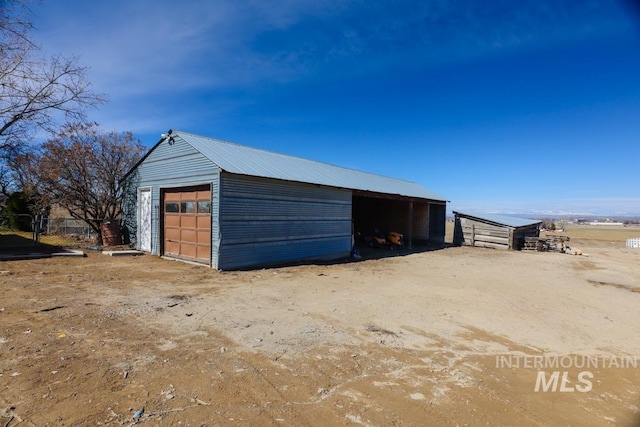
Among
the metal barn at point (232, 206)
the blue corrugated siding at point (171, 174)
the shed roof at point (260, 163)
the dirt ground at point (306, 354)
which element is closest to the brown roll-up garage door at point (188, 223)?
the metal barn at point (232, 206)

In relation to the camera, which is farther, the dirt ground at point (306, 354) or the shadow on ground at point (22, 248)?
the shadow on ground at point (22, 248)

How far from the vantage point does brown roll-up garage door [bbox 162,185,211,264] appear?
1158 cm

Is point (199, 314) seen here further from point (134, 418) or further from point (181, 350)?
point (134, 418)

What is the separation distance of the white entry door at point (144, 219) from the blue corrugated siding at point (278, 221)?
5.27 metres

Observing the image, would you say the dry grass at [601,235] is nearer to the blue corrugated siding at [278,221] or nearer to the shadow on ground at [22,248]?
the blue corrugated siding at [278,221]

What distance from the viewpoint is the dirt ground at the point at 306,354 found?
10.4 feet

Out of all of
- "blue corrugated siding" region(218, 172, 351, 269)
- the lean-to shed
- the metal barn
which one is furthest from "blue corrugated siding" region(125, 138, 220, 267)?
the lean-to shed

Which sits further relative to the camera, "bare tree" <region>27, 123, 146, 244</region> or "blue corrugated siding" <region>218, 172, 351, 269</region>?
"bare tree" <region>27, 123, 146, 244</region>

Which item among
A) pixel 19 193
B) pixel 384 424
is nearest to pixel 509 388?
pixel 384 424

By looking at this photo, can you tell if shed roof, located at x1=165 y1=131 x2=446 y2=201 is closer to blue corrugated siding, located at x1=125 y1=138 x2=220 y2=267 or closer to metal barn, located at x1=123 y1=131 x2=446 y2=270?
metal barn, located at x1=123 y1=131 x2=446 y2=270

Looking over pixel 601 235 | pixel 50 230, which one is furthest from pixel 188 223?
pixel 601 235

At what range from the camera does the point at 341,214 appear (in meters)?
16.0

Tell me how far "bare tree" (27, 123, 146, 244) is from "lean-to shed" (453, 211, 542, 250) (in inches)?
841

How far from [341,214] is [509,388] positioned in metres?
12.5
